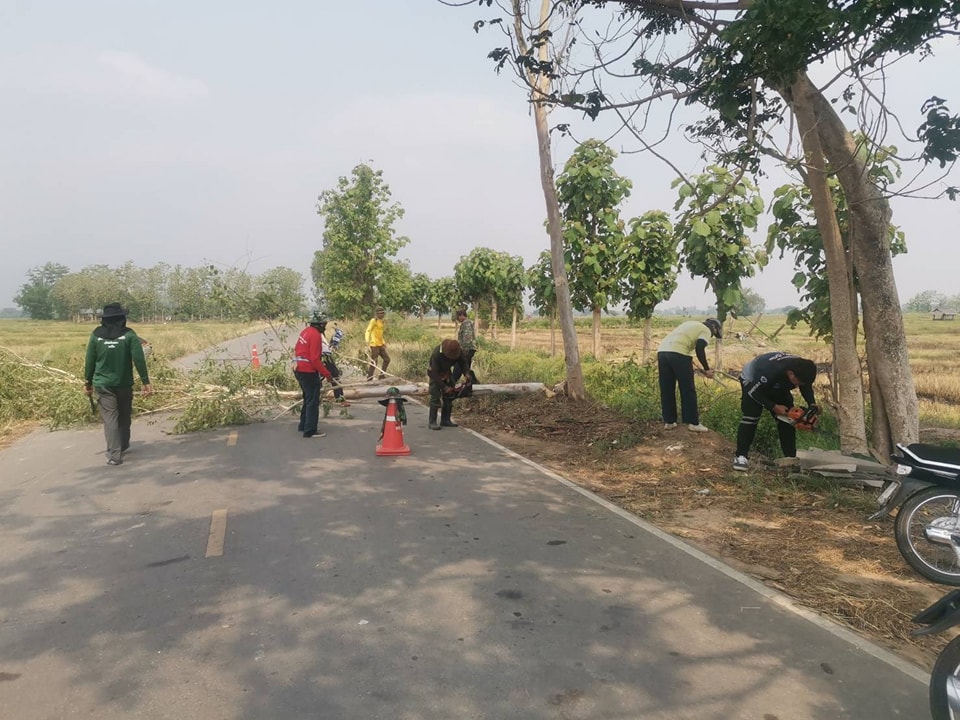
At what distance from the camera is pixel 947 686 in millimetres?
2834

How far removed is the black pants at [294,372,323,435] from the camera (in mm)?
10320

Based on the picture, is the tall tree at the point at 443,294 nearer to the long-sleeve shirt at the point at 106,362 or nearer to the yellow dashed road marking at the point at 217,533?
the long-sleeve shirt at the point at 106,362

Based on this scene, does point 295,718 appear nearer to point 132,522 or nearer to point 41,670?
point 41,670

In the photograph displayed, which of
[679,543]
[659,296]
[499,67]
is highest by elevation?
[499,67]

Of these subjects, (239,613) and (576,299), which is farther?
(576,299)

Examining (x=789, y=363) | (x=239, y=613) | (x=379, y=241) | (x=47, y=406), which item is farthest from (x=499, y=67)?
(x=379, y=241)

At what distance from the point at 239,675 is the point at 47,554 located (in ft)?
9.56

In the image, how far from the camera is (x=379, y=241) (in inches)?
1109

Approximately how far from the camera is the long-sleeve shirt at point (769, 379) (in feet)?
24.2

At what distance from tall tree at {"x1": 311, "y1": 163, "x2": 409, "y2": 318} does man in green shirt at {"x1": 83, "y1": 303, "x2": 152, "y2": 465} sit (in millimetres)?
19221

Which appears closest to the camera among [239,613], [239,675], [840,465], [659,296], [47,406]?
[239,675]

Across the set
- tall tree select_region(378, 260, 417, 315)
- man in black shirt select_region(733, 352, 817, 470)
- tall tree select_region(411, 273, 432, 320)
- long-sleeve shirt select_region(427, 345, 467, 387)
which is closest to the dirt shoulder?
man in black shirt select_region(733, 352, 817, 470)

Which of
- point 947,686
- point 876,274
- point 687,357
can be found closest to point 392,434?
point 687,357

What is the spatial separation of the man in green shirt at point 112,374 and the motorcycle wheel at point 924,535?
839 centimetres
